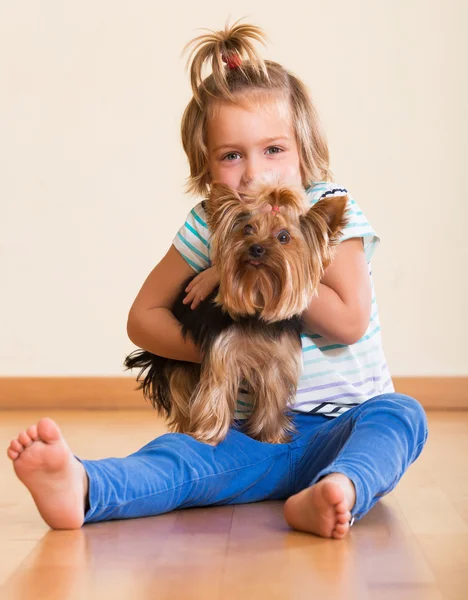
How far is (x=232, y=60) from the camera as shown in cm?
240

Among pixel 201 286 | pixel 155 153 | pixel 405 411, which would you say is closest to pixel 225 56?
pixel 201 286

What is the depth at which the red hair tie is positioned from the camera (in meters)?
2.39

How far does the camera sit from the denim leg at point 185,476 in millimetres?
1949

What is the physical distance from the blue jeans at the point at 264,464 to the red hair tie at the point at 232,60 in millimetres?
890

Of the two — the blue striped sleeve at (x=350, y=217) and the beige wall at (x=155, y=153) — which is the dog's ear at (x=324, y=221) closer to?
the blue striped sleeve at (x=350, y=217)

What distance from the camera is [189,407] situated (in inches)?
90.3

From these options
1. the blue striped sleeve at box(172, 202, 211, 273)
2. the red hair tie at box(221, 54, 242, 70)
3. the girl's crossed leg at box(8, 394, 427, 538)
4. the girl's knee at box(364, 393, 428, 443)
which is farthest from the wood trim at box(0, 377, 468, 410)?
the girl's knee at box(364, 393, 428, 443)

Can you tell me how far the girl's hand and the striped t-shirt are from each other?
0.11 m

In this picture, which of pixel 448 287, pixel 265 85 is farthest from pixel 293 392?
pixel 448 287

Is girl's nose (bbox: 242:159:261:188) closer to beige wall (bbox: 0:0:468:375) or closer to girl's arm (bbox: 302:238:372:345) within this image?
girl's arm (bbox: 302:238:372:345)

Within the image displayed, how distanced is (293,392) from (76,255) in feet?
6.86

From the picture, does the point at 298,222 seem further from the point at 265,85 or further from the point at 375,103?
the point at 375,103

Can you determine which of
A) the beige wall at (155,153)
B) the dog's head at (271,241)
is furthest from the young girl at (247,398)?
the beige wall at (155,153)

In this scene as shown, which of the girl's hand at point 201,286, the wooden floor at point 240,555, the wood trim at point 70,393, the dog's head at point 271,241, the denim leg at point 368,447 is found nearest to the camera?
the wooden floor at point 240,555
